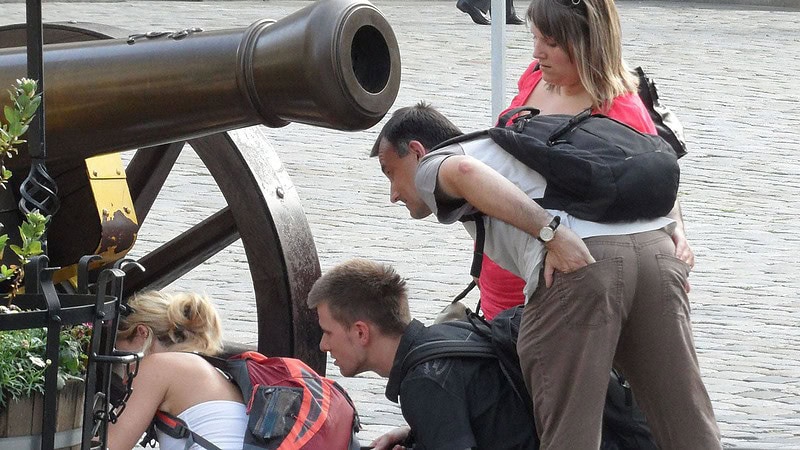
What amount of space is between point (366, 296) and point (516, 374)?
49 cm

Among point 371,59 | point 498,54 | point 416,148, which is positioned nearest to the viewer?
point 371,59

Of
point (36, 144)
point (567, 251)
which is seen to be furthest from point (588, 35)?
point (36, 144)

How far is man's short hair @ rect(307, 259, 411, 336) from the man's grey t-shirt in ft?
1.49

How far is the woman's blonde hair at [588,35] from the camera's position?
12.2 feet

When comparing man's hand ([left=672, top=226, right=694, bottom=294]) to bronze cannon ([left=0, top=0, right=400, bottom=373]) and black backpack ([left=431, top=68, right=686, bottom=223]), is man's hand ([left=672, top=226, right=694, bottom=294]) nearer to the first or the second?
black backpack ([left=431, top=68, right=686, bottom=223])

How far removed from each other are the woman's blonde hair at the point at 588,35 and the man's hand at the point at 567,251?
21.0 inches

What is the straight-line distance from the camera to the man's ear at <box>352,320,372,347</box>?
12.9ft

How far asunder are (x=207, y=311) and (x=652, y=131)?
1375mm

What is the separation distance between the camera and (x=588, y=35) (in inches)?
148

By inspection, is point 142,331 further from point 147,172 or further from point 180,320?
point 147,172

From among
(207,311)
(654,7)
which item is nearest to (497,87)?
(207,311)

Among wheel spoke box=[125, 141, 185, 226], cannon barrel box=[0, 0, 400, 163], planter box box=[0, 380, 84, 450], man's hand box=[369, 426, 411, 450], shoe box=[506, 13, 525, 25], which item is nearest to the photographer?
planter box box=[0, 380, 84, 450]

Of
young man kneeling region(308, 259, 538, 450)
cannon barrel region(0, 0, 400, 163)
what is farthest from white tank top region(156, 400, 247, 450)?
cannon barrel region(0, 0, 400, 163)

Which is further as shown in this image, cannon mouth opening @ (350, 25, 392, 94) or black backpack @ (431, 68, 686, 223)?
black backpack @ (431, 68, 686, 223)
